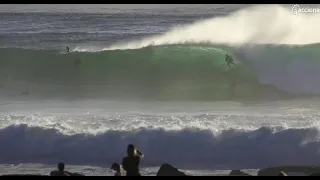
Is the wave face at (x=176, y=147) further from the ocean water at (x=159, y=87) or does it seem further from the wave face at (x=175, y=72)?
the wave face at (x=175, y=72)

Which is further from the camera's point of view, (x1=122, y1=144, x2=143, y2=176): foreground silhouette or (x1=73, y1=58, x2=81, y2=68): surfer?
(x1=73, y1=58, x2=81, y2=68): surfer

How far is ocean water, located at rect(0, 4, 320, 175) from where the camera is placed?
10609 millimetres

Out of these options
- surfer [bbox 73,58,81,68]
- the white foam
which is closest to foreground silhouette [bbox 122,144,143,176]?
the white foam

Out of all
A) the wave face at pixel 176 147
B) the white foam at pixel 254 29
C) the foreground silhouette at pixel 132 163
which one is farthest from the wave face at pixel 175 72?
the foreground silhouette at pixel 132 163

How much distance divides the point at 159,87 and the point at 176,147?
3.34 m

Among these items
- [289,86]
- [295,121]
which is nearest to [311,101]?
[289,86]

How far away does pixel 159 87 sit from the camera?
45.7ft

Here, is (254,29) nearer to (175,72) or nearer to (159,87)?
(175,72)

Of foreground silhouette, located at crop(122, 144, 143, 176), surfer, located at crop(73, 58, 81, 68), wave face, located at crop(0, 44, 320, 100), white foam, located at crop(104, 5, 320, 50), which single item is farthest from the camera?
surfer, located at crop(73, 58, 81, 68)

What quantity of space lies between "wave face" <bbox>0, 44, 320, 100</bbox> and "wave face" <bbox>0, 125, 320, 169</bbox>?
242 cm

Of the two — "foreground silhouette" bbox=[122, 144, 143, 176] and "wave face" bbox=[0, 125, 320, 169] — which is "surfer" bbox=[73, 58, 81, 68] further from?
"foreground silhouette" bbox=[122, 144, 143, 176]

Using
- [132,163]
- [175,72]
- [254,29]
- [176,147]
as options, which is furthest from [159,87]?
[132,163]
